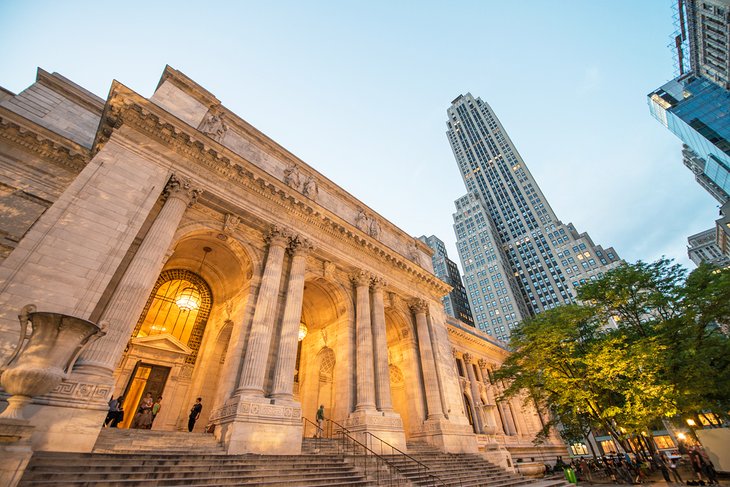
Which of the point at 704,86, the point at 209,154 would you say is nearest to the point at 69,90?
the point at 209,154

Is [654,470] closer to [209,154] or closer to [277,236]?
[277,236]

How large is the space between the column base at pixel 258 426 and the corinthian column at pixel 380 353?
248 inches

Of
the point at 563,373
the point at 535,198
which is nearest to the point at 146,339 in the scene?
the point at 563,373

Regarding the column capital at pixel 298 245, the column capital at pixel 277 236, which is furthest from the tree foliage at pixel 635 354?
the column capital at pixel 277 236

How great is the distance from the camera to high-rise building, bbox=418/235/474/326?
88.8 metres

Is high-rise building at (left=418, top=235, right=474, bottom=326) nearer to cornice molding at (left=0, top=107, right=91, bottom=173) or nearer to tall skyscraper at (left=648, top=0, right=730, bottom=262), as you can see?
tall skyscraper at (left=648, top=0, right=730, bottom=262)

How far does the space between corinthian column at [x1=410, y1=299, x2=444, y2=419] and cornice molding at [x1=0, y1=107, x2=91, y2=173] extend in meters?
22.5

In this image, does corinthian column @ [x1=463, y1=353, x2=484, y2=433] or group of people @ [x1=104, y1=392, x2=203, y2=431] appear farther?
corinthian column @ [x1=463, y1=353, x2=484, y2=433]

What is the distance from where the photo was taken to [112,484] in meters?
6.89

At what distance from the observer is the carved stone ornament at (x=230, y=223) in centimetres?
1639

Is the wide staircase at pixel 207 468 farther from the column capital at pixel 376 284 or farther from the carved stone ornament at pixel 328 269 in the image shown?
the column capital at pixel 376 284

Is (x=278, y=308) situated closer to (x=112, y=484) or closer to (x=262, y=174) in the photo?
(x=262, y=174)

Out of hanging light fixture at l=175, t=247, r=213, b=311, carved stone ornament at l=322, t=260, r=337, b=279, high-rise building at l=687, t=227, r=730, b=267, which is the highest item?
high-rise building at l=687, t=227, r=730, b=267

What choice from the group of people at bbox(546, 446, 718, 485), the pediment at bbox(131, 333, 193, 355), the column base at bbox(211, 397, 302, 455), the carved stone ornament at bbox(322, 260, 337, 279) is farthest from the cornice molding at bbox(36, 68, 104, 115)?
the group of people at bbox(546, 446, 718, 485)
